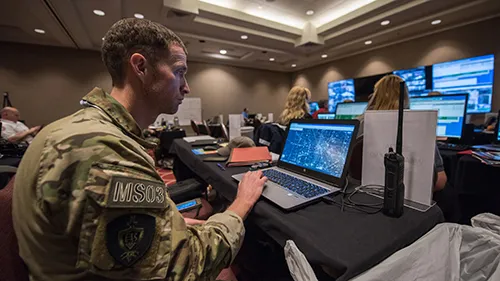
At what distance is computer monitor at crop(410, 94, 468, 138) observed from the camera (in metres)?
1.81

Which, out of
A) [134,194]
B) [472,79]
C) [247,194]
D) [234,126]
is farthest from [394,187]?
[472,79]

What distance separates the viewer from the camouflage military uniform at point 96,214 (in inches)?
A: 14.9

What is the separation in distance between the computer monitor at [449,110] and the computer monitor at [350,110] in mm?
543

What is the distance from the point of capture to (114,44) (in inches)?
25.1

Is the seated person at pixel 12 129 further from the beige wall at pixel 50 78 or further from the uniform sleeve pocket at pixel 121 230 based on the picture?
the uniform sleeve pocket at pixel 121 230

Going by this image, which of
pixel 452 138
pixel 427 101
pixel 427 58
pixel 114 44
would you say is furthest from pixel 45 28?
pixel 427 58

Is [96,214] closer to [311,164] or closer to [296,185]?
[296,185]

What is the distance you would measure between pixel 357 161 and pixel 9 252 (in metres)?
1.09

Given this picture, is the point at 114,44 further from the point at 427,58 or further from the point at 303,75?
the point at 303,75

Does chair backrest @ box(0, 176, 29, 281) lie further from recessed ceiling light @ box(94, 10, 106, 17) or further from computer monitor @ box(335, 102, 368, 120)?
recessed ceiling light @ box(94, 10, 106, 17)

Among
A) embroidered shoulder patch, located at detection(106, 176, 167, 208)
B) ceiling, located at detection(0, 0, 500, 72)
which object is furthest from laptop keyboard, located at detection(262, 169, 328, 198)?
ceiling, located at detection(0, 0, 500, 72)

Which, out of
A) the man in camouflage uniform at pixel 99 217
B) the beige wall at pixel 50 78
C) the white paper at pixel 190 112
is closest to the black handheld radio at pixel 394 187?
the man in camouflage uniform at pixel 99 217

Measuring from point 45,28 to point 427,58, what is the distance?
315 inches

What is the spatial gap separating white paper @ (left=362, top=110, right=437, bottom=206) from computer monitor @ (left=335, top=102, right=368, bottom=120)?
1.78 m
